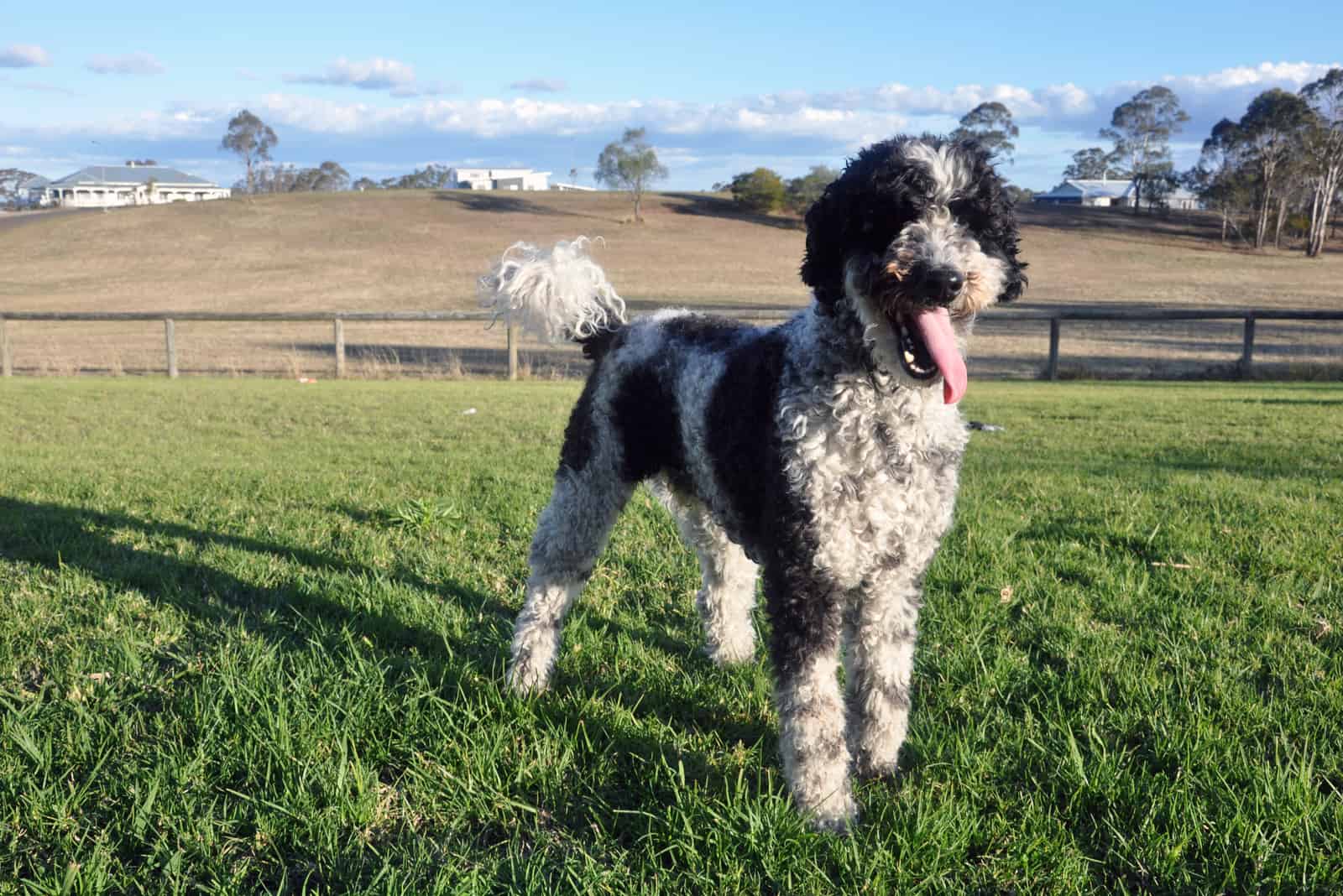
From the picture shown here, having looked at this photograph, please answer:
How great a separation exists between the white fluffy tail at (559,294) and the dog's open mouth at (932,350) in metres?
1.87

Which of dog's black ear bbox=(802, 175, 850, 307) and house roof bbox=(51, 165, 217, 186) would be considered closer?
dog's black ear bbox=(802, 175, 850, 307)

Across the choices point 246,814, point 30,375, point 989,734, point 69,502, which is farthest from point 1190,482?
point 30,375

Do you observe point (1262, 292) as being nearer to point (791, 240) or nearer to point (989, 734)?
point (791, 240)

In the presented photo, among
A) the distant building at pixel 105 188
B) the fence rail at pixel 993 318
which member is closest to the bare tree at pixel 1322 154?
the fence rail at pixel 993 318

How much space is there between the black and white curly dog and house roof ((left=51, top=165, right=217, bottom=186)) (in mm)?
161356

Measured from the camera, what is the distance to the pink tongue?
9.86 feet

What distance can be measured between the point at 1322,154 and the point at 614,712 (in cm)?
8237

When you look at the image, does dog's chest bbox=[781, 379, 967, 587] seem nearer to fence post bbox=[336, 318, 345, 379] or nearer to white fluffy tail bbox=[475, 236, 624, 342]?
white fluffy tail bbox=[475, 236, 624, 342]

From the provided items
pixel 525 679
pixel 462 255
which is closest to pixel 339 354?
pixel 525 679

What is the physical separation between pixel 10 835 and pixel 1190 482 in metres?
7.82

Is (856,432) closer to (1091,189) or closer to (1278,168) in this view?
(1278,168)

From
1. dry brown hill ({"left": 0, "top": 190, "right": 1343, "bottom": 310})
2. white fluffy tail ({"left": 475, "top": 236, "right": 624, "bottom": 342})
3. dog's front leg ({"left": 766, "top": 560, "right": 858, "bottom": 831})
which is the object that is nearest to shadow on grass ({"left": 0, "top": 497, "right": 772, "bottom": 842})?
dog's front leg ({"left": 766, "top": 560, "right": 858, "bottom": 831})

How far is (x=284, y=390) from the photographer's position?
16781mm

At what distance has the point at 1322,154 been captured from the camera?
226 feet
